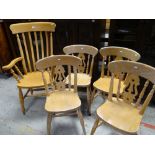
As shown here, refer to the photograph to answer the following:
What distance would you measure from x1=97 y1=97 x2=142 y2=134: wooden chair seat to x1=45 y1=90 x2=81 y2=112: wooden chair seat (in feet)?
0.85

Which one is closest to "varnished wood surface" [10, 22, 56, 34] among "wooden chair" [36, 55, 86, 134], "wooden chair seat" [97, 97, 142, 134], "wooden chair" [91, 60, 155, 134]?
"wooden chair" [36, 55, 86, 134]

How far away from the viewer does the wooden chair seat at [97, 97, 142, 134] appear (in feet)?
4.15

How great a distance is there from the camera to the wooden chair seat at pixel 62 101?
1.48m

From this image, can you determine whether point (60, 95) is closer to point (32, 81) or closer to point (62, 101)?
point (62, 101)

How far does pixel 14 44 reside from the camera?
8.41 ft

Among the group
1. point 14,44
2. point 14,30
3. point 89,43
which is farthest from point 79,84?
point 14,44

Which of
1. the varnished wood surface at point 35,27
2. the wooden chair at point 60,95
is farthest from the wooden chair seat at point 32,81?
the varnished wood surface at point 35,27

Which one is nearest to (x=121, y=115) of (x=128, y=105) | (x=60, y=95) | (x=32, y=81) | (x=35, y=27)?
(x=128, y=105)

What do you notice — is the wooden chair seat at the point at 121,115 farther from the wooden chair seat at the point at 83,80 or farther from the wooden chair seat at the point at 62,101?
the wooden chair seat at the point at 83,80

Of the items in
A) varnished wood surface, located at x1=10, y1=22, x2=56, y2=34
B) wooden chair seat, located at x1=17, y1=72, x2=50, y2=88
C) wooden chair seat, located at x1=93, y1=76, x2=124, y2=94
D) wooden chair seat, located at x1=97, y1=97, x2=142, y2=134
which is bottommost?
wooden chair seat, located at x1=97, y1=97, x2=142, y2=134

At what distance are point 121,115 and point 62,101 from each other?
1.83 ft

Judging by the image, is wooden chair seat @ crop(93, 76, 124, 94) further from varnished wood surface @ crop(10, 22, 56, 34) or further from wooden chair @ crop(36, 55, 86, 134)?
varnished wood surface @ crop(10, 22, 56, 34)

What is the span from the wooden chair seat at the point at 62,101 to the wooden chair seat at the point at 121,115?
0.26 m

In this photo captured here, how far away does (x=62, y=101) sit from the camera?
1.57 metres
